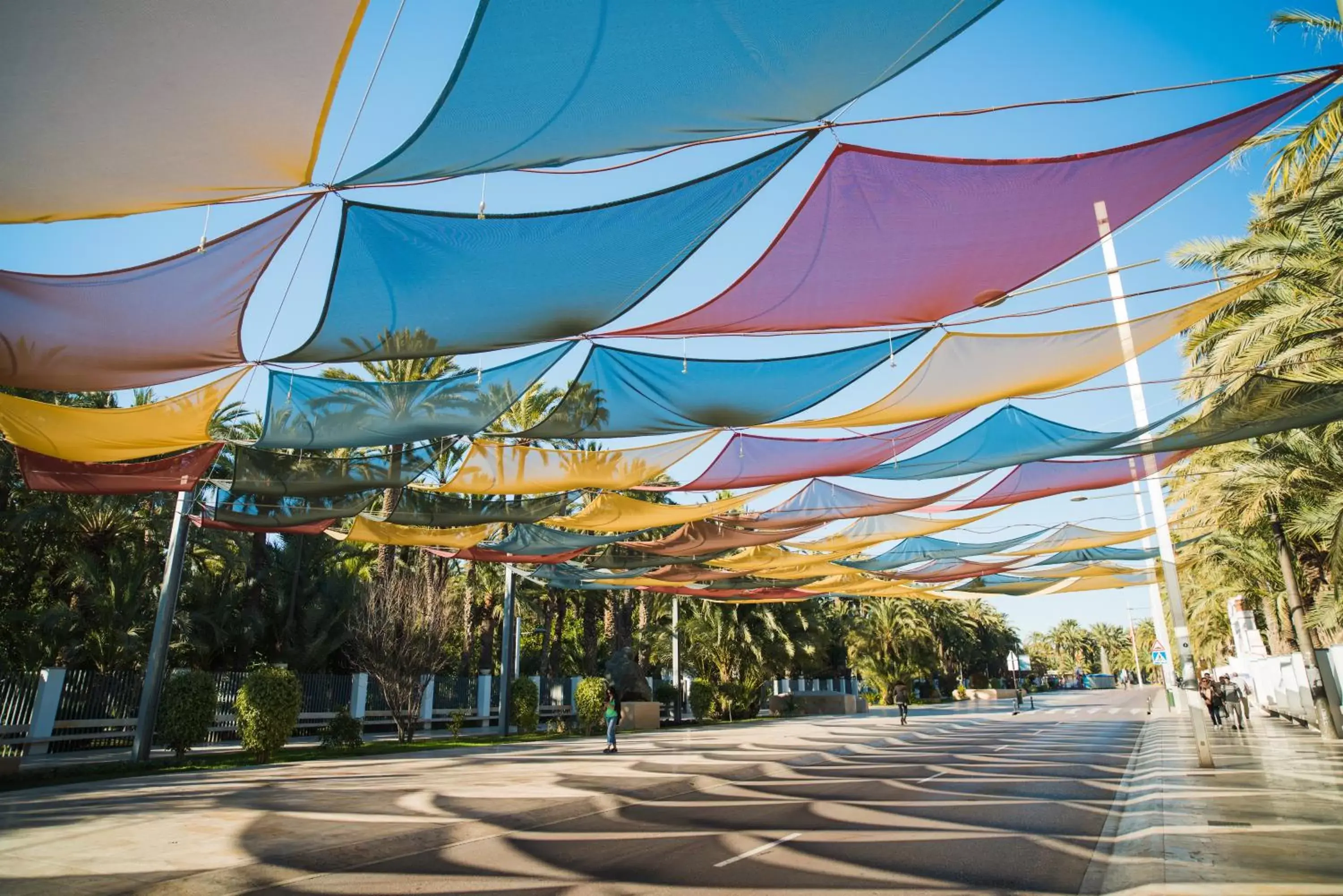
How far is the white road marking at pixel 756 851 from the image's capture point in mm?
6609

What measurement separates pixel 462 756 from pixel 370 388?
10178mm

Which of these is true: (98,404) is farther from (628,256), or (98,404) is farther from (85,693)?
(628,256)

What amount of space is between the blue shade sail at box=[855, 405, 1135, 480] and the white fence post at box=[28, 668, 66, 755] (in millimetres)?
18069

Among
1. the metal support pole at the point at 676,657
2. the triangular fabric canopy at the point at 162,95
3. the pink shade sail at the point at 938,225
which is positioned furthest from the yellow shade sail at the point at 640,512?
the metal support pole at the point at 676,657

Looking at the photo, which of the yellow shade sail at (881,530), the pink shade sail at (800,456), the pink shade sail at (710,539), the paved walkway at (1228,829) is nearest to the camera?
the paved walkway at (1228,829)

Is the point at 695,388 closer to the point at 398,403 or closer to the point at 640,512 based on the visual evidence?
the point at 398,403

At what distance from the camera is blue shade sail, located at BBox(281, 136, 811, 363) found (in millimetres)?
5875

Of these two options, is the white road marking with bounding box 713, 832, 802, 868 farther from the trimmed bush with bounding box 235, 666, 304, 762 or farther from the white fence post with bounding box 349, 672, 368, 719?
the white fence post with bounding box 349, 672, 368, 719

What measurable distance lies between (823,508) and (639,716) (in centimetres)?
1504

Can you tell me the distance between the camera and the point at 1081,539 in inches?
617

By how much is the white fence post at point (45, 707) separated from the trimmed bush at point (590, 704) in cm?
1321

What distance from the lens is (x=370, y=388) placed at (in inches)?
343

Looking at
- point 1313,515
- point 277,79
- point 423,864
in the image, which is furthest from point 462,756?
point 1313,515

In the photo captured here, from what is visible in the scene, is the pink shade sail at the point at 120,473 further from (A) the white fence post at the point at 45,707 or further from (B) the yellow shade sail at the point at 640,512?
(A) the white fence post at the point at 45,707
